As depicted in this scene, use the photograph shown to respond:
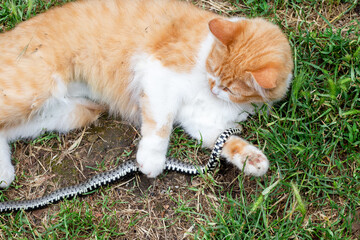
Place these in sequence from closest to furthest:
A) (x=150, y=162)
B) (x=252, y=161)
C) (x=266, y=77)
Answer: (x=266, y=77)
(x=252, y=161)
(x=150, y=162)

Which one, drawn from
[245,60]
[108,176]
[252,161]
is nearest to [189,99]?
[245,60]

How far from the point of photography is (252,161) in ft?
9.33

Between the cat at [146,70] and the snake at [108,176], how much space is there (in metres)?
0.08

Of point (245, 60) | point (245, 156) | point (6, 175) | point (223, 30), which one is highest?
point (223, 30)

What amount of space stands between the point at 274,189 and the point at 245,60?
1.00 meters

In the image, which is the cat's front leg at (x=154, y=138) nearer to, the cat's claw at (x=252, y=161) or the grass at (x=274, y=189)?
the grass at (x=274, y=189)

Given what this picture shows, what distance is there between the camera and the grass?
2748mm

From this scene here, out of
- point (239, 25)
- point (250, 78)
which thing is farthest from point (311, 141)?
point (239, 25)

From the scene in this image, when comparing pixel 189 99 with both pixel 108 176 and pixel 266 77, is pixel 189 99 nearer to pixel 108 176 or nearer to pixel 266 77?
pixel 266 77

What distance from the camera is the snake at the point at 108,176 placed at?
2983 mm

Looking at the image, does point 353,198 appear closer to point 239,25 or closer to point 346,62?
point 346,62

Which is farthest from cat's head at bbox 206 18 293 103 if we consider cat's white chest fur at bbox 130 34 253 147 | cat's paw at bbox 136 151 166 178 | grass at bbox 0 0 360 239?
cat's paw at bbox 136 151 166 178

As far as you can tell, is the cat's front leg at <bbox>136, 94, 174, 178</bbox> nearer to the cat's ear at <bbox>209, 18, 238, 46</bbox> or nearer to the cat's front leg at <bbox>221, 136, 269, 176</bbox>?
the cat's front leg at <bbox>221, 136, 269, 176</bbox>

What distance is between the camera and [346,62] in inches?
125
